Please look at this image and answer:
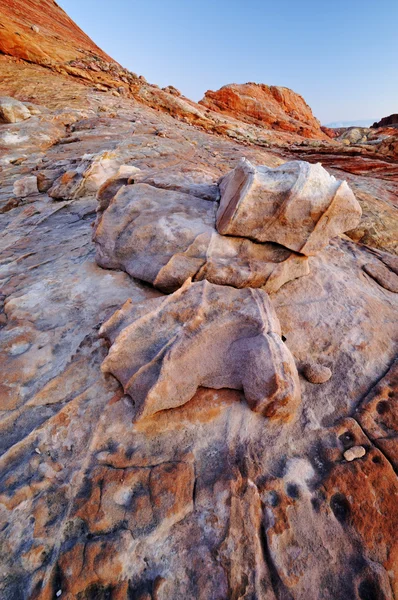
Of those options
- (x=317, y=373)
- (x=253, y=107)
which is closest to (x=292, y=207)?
(x=317, y=373)

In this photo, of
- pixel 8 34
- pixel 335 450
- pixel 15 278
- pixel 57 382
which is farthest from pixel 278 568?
pixel 8 34

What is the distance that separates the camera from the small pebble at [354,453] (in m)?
1.86

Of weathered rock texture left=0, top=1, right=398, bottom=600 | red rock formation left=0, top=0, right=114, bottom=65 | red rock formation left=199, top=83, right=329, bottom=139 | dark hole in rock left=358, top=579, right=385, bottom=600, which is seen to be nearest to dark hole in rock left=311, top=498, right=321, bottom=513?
weathered rock texture left=0, top=1, right=398, bottom=600

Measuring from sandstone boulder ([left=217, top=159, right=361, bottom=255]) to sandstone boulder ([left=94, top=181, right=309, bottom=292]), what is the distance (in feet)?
0.52

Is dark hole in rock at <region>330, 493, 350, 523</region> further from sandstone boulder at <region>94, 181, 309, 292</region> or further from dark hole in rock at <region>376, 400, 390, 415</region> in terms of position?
sandstone boulder at <region>94, 181, 309, 292</region>

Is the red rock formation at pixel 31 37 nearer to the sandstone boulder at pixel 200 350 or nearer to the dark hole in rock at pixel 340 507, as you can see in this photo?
the sandstone boulder at pixel 200 350

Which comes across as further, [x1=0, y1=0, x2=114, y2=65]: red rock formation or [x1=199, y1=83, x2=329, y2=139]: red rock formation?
[x1=199, y1=83, x2=329, y2=139]: red rock formation

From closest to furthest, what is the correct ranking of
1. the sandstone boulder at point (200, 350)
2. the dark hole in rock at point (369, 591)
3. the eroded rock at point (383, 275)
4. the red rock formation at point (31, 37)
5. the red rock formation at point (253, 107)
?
the dark hole in rock at point (369, 591)
the sandstone boulder at point (200, 350)
the eroded rock at point (383, 275)
the red rock formation at point (31, 37)
the red rock formation at point (253, 107)

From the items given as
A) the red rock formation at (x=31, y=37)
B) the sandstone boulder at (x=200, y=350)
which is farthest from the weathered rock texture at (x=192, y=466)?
the red rock formation at (x=31, y=37)

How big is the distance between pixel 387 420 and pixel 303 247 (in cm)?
164

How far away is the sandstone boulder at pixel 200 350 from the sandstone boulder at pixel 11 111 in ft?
32.6

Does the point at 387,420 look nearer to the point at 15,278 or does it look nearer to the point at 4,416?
the point at 4,416

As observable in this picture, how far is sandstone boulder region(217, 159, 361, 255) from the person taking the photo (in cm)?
282

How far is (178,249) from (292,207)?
1.15m
